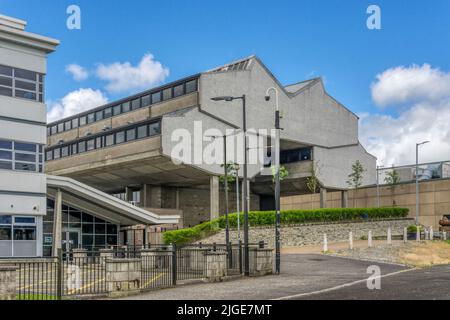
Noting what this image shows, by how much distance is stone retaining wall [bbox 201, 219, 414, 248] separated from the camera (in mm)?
46312

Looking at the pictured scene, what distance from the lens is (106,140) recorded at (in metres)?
56.2

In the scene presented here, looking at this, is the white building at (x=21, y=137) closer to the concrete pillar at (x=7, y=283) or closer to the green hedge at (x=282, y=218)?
the green hedge at (x=282, y=218)

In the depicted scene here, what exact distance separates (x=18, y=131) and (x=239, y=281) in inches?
743

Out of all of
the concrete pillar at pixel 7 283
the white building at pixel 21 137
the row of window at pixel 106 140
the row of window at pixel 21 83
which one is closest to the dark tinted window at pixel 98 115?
the row of window at pixel 106 140

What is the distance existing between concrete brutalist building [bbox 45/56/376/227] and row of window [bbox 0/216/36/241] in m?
15.6

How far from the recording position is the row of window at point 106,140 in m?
51.3

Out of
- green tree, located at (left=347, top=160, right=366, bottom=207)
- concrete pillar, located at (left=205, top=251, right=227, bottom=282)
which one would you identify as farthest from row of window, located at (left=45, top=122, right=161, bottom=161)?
concrete pillar, located at (left=205, top=251, right=227, bottom=282)

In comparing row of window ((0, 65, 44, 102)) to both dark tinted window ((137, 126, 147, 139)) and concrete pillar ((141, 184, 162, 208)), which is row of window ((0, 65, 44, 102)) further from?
concrete pillar ((141, 184, 162, 208))

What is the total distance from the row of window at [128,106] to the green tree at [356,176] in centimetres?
2208

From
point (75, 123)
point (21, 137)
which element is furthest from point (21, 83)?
point (75, 123)

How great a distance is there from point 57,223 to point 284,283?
23139 mm

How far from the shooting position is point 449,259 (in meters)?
31.9
